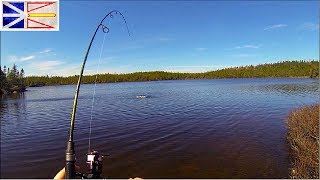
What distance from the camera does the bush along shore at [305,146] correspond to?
12.8 m

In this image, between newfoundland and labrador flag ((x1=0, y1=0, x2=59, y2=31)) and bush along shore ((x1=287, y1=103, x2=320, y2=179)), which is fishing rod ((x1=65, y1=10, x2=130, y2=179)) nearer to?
newfoundland and labrador flag ((x1=0, y1=0, x2=59, y2=31))

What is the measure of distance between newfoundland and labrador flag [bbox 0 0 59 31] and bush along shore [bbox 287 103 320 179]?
10090 millimetres

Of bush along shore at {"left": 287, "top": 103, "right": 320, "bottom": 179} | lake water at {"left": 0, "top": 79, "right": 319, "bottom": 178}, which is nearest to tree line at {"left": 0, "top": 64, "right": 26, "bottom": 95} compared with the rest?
lake water at {"left": 0, "top": 79, "right": 319, "bottom": 178}

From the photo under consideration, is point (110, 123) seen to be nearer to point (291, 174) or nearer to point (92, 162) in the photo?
point (291, 174)

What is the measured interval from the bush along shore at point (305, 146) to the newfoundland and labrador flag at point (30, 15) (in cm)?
1009

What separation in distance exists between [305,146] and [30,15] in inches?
486

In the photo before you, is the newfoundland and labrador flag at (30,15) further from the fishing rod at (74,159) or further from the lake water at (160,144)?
the lake water at (160,144)

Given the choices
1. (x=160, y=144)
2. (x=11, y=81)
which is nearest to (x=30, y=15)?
(x=160, y=144)

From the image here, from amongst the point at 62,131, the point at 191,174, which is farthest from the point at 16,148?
the point at 191,174

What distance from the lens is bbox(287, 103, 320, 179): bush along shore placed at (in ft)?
42.0

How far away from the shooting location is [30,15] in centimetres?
636

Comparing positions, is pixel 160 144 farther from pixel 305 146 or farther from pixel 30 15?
pixel 30 15

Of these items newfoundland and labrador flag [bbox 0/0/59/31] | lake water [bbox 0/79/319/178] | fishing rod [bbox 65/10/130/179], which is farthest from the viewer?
lake water [bbox 0/79/319/178]

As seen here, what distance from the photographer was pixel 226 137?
22.8 metres
